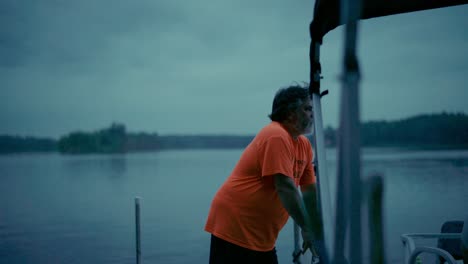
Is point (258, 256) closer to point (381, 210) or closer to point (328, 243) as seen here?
point (328, 243)

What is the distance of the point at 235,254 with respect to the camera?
8.02 ft

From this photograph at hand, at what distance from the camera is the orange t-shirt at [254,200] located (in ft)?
7.65

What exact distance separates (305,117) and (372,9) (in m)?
0.76

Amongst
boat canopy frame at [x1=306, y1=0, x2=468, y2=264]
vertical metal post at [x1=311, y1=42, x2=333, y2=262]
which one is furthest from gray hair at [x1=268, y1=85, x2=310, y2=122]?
boat canopy frame at [x1=306, y1=0, x2=468, y2=264]

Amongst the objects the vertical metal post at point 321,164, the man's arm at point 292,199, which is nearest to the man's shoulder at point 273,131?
the man's arm at point 292,199

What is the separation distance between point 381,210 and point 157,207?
29.0m

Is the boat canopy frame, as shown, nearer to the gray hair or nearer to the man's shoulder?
the man's shoulder

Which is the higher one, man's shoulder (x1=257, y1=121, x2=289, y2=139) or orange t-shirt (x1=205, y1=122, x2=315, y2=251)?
man's shoulder (x1=257, y1=121, x2=289, y2=139)

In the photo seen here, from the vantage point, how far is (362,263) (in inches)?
36.4

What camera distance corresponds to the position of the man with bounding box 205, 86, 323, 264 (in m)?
2.15

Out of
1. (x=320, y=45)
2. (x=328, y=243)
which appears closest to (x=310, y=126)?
(x=320, y=45)

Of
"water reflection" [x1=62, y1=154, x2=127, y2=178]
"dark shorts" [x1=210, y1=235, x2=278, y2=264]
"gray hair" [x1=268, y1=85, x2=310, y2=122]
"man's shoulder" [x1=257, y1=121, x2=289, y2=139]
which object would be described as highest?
"gray hair" [x1=268, y1=85, x2=310, y2=122]

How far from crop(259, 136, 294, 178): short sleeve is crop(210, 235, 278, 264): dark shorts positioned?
52 cm

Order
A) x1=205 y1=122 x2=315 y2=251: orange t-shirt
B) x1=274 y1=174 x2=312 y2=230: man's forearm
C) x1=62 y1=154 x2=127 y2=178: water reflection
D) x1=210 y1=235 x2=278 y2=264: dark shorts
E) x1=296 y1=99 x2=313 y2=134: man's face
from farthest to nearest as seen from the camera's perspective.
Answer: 1. x1=62 y1=154 x2=127 y2=178: water reflection
2. x1=210 y1=235 x2=278 y2=264: dark shorts
3. x1=205 y1=122 x2=315 y2=251: orange t-shirt
4. x1=296 y1=99 x2=313 y2=134: man's face
5. x1=274 y1=174 x2=312 y2=230: man's forearm
